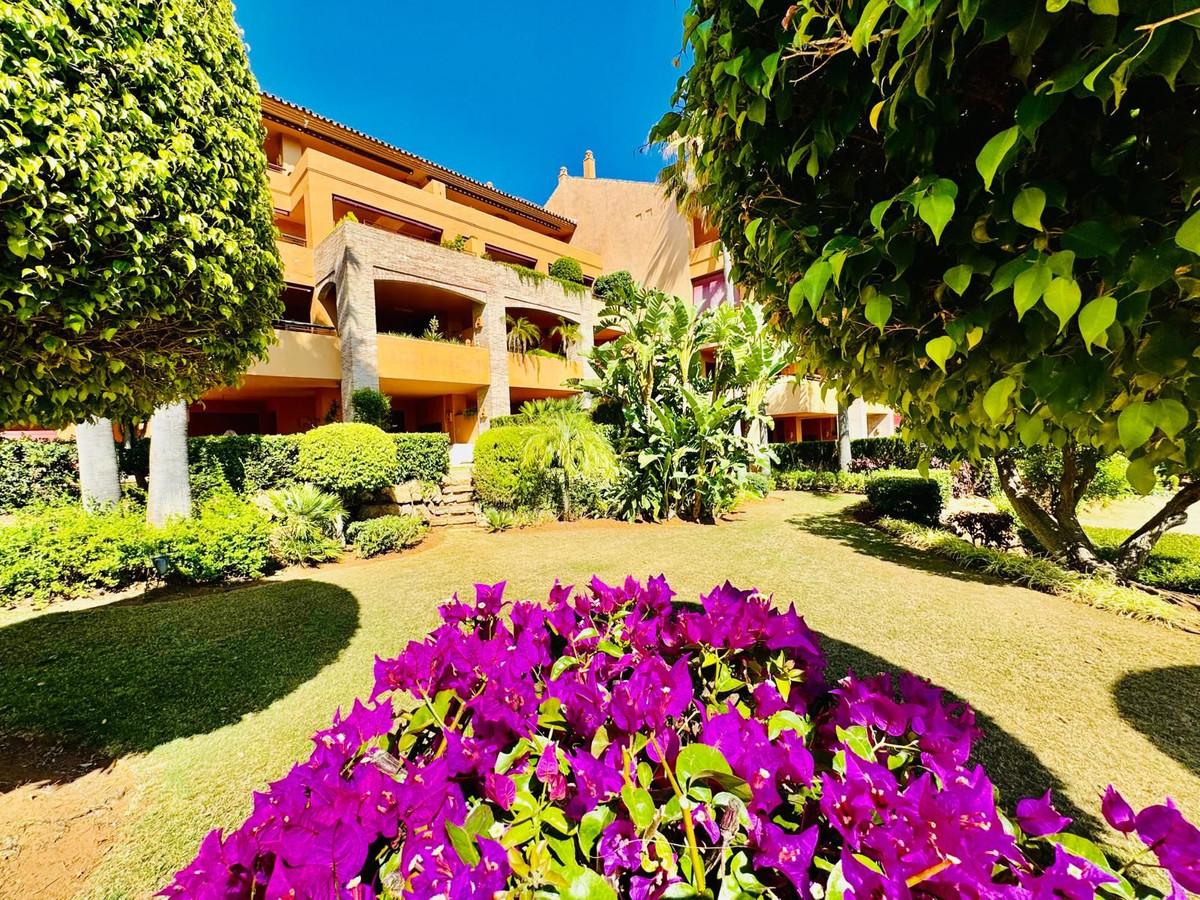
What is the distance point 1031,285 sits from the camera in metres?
1.03

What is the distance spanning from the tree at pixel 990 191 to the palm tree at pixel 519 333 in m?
18.0

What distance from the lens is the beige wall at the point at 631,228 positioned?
22734mm

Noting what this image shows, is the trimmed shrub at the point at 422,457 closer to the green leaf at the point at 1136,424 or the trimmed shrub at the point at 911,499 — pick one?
the trimmed shrub at the point at 911,499

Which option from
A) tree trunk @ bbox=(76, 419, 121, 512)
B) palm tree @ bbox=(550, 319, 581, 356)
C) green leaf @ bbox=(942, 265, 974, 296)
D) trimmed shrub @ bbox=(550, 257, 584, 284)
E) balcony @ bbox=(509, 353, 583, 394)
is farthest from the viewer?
trimmed shrub @ bbox=(550, 257, 584, 284)

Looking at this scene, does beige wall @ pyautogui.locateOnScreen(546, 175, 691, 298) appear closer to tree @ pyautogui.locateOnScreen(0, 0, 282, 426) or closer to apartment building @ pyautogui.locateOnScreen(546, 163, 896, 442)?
apartment building @ pyautogui.locateOnScreen(546, 163, 896, 442)

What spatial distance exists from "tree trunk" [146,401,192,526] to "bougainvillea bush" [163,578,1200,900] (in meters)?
8.91

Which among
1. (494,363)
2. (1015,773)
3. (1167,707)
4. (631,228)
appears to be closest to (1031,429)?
(1015,773)

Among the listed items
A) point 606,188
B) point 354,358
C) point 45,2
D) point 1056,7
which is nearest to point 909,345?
point 1056,7

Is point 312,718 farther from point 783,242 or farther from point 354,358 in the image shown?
point 354,358

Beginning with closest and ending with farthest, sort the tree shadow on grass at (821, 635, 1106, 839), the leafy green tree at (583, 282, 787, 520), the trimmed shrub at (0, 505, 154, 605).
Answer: the tree shadow on grass at (821, 635, 1106, 839) < the trimmed shrub at (0, 505, 154, 605) < the leafy green tree at (583, 282, 787, 520)

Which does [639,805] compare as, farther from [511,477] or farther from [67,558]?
[511,477]

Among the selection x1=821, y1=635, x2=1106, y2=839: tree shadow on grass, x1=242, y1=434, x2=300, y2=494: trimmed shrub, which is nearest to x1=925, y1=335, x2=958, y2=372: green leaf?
x1=821, y1=635, x2=1106, y2=839: tree shadow on grass

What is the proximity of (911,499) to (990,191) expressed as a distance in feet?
37.0

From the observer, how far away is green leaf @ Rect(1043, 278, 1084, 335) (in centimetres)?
97
